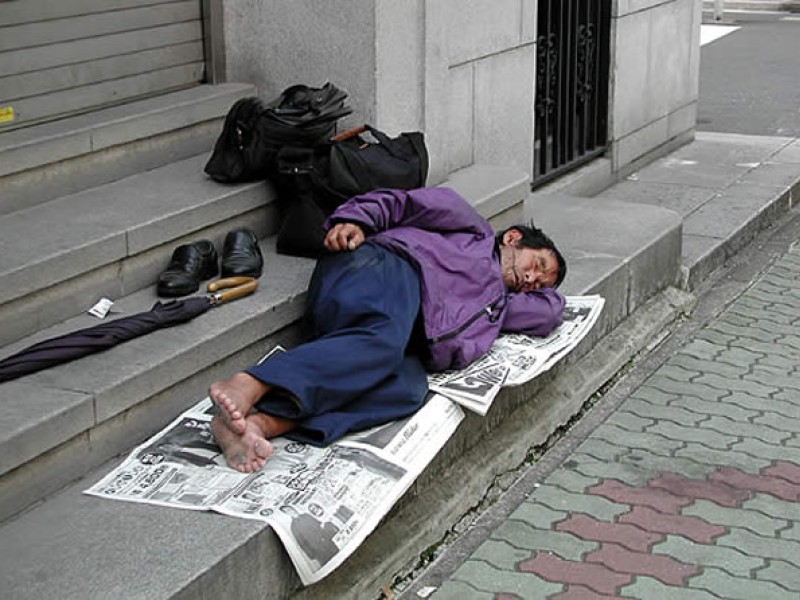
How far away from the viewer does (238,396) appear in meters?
3.82

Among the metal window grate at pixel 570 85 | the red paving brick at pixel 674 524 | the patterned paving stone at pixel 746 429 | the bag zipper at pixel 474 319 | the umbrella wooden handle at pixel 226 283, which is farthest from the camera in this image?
the metal window grate at pixel 570 85

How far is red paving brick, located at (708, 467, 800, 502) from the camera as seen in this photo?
4629mm

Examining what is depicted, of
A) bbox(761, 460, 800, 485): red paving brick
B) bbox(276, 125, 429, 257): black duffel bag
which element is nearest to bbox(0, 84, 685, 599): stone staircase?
bbox(276, 125, 429, 257): black duffel bag

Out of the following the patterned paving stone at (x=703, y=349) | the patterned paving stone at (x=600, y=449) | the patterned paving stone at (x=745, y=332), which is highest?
the patterned paving stone at (x=600, y=449)

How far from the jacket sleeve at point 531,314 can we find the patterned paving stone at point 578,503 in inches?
23.1

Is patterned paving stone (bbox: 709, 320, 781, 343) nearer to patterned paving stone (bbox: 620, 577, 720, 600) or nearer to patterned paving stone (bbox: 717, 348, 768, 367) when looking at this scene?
patterned paving stone (bbox: 717, 348, 768, 367)

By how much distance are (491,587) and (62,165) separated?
2.12 metres

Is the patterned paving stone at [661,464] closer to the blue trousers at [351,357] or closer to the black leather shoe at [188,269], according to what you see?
the blue trousers at [351,357]

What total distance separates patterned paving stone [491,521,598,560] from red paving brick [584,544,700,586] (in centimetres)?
4

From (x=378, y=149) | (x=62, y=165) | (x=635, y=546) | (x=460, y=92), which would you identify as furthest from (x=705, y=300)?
(x=62, y=165)

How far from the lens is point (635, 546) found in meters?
4.23

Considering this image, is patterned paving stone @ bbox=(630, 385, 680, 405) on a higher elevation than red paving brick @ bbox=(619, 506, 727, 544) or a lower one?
lower

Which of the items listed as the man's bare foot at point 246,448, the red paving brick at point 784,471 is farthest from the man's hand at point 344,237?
the red paving brick at point 784,471

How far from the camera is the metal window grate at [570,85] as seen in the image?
7578 mm
